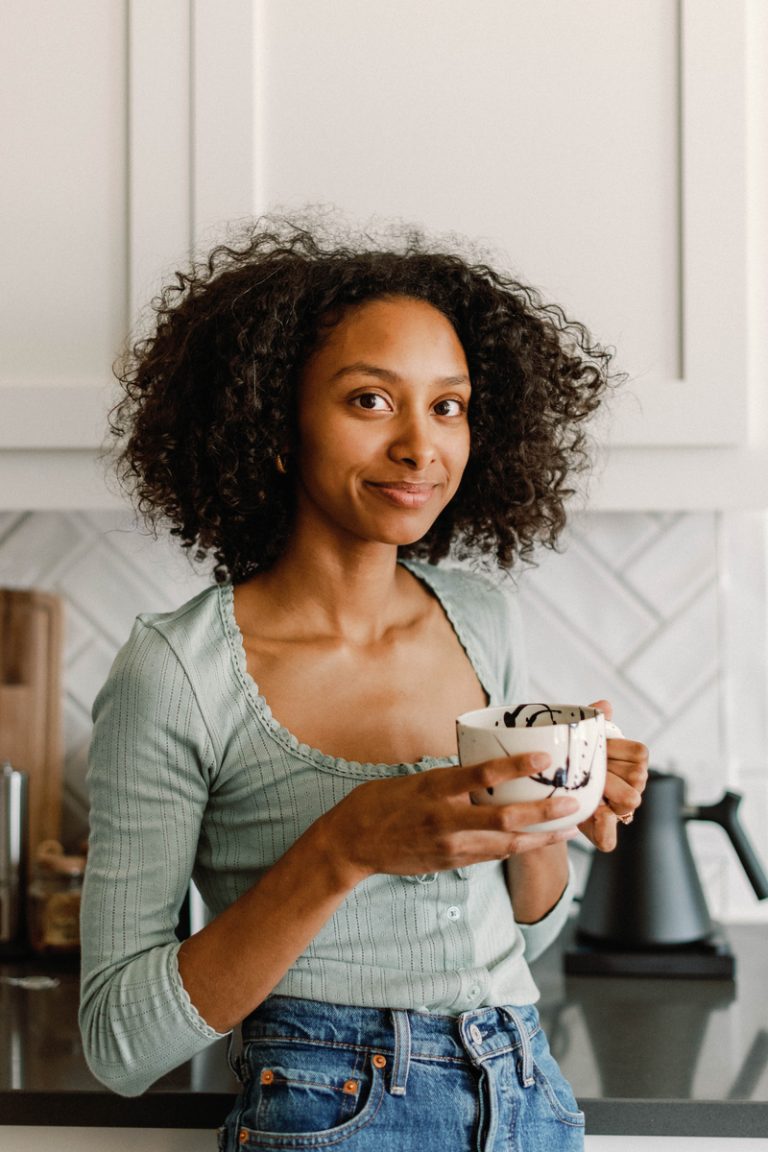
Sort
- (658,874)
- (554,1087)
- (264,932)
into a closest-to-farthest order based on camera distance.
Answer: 1. (264,932)
2. (554,1087)
3. (658,874)

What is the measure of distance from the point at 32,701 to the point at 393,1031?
791mm

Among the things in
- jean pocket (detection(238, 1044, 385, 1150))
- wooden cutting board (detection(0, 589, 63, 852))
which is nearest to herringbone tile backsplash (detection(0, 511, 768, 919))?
wooden cutting board (detection(0, 589, 63, 852))

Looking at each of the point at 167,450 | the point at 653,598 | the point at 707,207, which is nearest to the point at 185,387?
the point at 167,450

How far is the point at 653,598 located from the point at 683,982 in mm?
474

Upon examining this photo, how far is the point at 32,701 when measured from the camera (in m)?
1.49

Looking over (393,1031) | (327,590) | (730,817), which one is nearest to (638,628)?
(730,817)

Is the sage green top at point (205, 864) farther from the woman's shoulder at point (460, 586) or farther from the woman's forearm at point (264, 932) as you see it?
the woman's shoulder at point (460, 586)

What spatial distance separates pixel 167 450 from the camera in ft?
3.24

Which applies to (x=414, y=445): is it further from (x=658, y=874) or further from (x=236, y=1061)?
(x=658, y=874)

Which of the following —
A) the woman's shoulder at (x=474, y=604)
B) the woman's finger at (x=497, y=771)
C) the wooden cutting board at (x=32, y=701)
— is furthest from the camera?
the wooden cutting board at (x=32, y=701)

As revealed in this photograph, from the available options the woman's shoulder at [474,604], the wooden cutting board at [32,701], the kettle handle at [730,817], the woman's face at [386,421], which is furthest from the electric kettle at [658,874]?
the wooden cutting board at [32,701]

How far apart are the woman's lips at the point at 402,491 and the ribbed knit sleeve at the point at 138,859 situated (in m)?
0.19

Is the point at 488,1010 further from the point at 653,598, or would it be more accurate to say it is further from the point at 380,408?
the point at 653,598

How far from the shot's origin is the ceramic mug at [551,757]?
688mm
